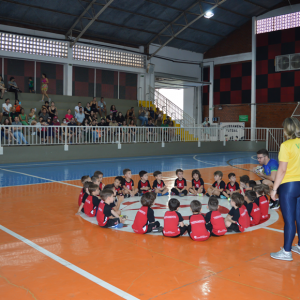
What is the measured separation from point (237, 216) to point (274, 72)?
24.2 meters

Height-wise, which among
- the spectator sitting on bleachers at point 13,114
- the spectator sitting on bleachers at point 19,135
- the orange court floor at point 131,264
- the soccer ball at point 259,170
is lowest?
the orange court floor at point 131,264

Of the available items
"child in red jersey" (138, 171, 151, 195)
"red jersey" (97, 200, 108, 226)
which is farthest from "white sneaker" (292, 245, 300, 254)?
"child in red jersey" (138, 171, 151, 195)

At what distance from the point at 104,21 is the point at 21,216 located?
63.0 ft

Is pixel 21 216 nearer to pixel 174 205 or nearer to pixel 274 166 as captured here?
pixel 174 205

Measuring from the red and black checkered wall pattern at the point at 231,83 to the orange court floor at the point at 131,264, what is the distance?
79.9 ft

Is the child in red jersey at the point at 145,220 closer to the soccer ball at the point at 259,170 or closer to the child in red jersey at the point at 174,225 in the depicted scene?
the child in red jersey at the point at 174,225

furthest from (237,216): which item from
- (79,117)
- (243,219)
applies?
(79,117)

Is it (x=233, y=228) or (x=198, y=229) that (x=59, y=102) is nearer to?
(x=233, y=228)

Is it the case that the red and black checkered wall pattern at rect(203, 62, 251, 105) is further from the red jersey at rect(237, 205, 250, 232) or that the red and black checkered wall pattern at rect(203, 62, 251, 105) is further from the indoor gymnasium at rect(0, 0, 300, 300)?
the red jersey at rect(237, 205, 250, 232)

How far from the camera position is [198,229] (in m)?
4.72

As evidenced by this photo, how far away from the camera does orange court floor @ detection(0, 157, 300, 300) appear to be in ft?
10.4

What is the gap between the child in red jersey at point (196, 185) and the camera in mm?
8180

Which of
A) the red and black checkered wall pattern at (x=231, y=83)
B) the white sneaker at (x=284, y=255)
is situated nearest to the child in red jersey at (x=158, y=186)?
the white sneaker at (x=284, y=255)

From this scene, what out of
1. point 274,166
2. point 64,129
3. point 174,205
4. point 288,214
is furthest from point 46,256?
point 64,129
